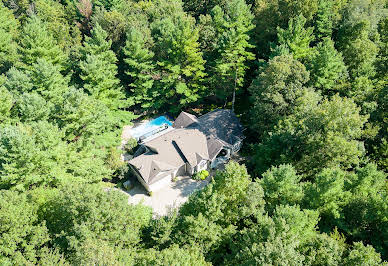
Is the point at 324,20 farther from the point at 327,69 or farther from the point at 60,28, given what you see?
the point at 60,28

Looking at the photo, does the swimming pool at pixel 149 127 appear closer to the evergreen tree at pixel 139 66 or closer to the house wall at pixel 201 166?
the evergreen tree at pixel 139 66

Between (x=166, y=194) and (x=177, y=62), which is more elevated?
(x=177, y=62)

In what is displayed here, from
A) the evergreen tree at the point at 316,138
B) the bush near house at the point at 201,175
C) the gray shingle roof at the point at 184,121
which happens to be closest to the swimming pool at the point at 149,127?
the gray shingle roof at the point at 184,121

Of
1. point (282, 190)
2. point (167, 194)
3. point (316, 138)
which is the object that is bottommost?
point (167, 194)

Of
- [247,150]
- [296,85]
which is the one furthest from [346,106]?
[247,150]

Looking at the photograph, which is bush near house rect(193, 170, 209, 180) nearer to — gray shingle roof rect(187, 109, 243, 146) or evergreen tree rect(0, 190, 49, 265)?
gray shingle roof rect(187, 109, 243, 146)

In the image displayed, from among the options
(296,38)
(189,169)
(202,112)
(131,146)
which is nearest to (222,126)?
(189,169)
